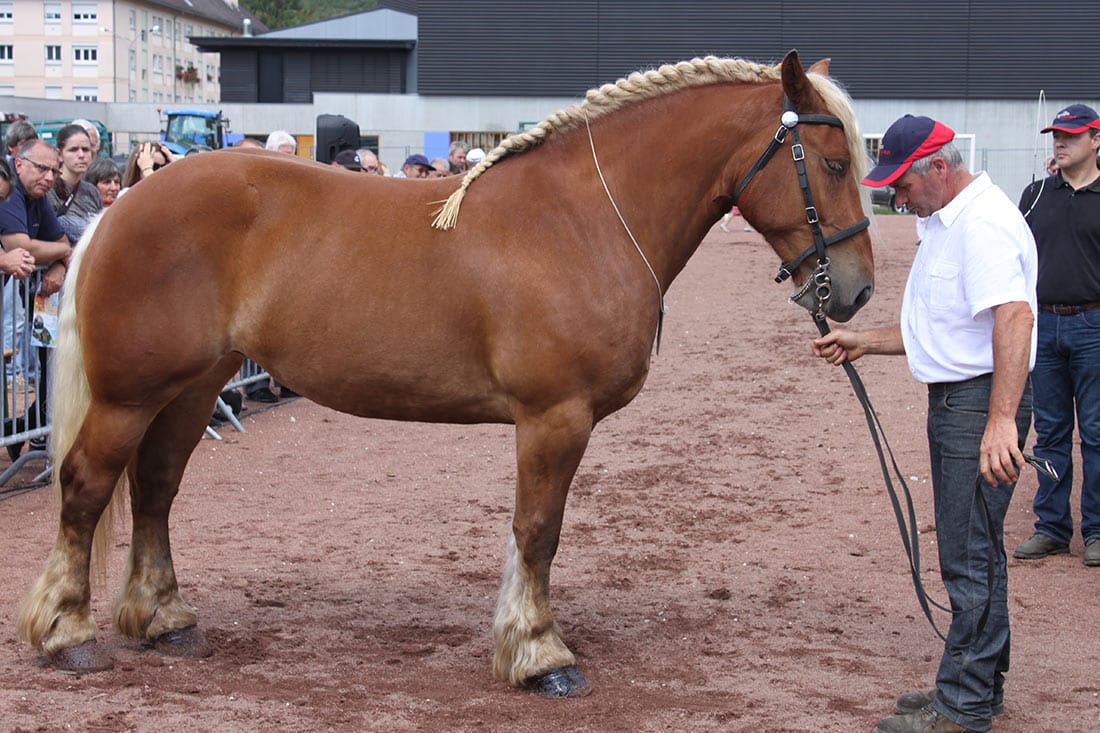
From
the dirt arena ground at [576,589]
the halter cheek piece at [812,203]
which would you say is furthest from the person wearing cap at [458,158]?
the halter cheek piece at [812,203]

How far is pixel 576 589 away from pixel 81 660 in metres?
2.30

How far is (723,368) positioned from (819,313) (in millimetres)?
8067

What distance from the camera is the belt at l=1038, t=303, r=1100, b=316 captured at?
5.99 metres

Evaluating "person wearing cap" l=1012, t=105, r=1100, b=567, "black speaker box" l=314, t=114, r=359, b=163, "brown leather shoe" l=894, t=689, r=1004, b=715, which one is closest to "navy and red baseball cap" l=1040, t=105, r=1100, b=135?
"person wearing cap" l=1012, t=105, r=1100, b=567

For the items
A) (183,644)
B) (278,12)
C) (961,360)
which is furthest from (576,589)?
(278,12)

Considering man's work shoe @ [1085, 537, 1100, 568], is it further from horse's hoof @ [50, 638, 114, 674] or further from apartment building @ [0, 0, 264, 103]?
apartment building @ [0, 0, 264, 103]

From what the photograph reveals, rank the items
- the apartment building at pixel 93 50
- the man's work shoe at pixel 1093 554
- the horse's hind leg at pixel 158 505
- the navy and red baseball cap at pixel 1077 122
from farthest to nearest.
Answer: the apartment building at pixel 93 50 < the man's work shoe at pixel 1093 554 < the navy and red baseball cap at pixel 1077 122 < the horse's hind leg at pixel 158 505

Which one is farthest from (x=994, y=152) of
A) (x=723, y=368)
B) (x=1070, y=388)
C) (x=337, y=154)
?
(x=1070, y=388)

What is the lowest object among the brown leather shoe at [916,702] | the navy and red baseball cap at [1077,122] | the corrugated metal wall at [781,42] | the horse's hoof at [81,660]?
the horse's hoof at [81,660]

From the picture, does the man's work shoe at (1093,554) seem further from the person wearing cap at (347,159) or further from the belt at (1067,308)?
the person wearing cap at (347,159)

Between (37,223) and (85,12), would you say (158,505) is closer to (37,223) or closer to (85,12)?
(37,223)

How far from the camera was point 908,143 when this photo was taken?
383 cm

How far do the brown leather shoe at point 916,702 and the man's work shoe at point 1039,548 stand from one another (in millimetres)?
2322

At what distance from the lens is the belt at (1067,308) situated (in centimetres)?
599
